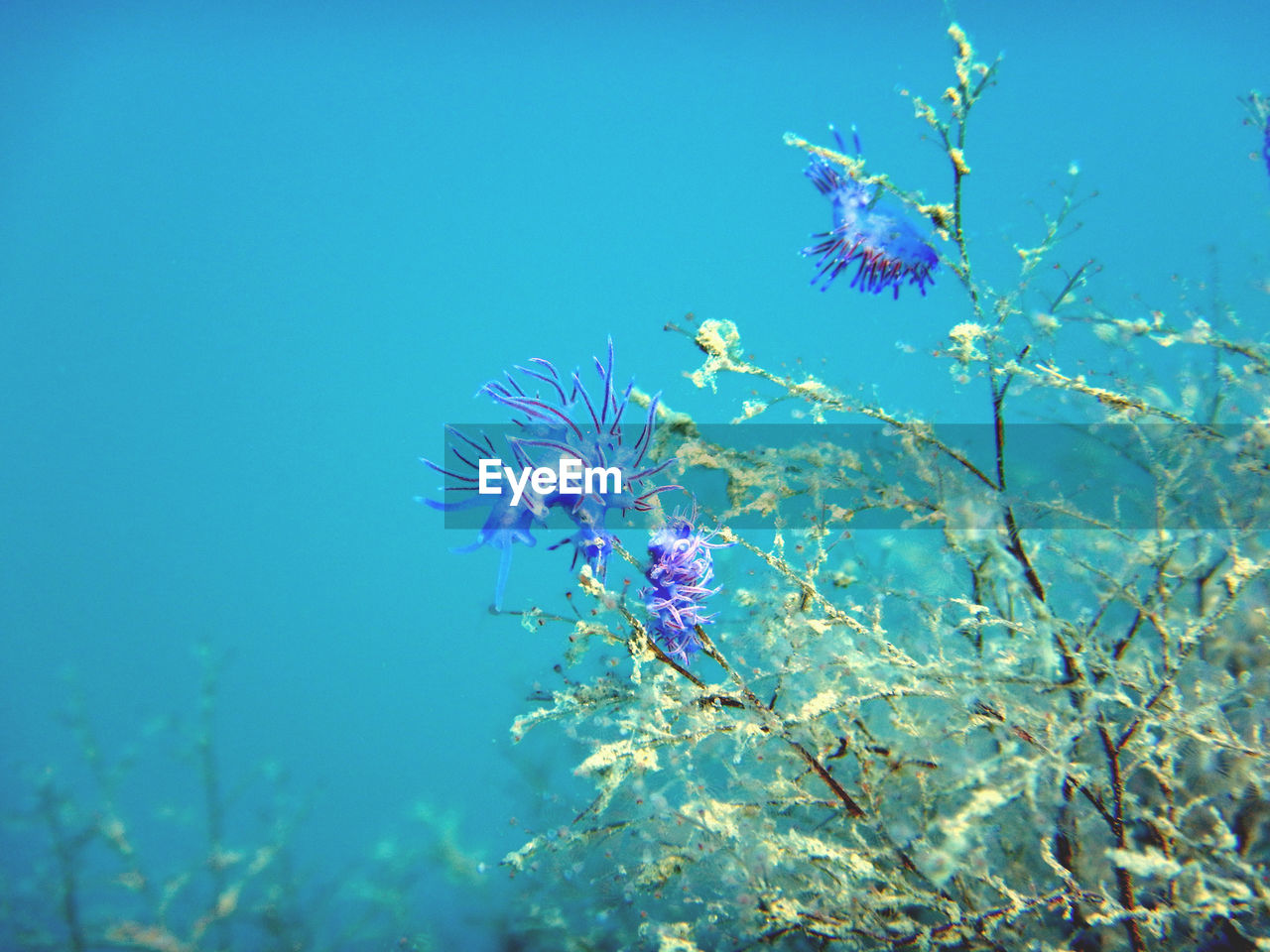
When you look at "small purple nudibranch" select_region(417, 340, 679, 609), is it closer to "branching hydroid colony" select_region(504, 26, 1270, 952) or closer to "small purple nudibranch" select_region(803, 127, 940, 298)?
"branching hydroid colony" select_region(504, 26, 1270, 952)

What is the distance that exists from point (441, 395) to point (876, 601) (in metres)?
20.3

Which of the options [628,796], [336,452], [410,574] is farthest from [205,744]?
[336,452]

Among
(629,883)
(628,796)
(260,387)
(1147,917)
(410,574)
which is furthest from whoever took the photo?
(260,387)

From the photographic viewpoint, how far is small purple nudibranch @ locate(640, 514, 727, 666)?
5.77 feet

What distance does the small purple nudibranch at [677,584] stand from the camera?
1.76 metres

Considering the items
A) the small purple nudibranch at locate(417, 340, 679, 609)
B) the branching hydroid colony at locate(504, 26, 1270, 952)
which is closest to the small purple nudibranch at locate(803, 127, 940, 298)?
the branching hydroid colony at locate(504, 26, 1270, 952)

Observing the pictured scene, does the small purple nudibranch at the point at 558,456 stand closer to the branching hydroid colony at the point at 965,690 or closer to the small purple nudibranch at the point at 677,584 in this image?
the small purple nudibranch at the point at 677,584

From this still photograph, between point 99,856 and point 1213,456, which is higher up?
point 1213,456

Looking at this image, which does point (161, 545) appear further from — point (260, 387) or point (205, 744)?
point (205, 744)

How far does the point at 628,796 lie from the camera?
2932 millimetres

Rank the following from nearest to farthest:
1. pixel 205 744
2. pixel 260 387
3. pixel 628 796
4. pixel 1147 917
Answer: pixel 1147 917 → pixel 628 796 → pixel 205 744 → pixel 260 387

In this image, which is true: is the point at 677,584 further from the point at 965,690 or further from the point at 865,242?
the point at 865,242

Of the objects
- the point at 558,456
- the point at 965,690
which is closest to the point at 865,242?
the point at 558,456

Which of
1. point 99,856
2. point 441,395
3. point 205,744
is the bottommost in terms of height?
point 99,856
